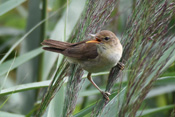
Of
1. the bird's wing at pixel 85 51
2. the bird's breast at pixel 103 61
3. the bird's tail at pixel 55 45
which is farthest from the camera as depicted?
the bird's wing at pixel 85 51

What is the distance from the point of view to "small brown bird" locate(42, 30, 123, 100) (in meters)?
2.12

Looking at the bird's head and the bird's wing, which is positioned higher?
the bird's head

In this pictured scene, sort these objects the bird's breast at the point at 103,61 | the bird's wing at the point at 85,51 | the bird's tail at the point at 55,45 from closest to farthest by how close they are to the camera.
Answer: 1. the bird's breast at the point at 103,61
2. the bird's tail at the point at 55,45
3. the bird's wing at the point at 85,51

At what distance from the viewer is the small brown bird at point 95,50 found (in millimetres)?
2119

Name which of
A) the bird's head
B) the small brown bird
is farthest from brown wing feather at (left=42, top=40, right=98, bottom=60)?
the bird's head

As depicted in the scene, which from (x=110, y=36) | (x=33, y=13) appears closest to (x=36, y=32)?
(x=33, y=13)

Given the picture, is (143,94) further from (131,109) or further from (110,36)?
(110,36)

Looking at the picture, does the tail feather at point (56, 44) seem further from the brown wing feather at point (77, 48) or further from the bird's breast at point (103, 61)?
the bird's breast at point (103, 61)

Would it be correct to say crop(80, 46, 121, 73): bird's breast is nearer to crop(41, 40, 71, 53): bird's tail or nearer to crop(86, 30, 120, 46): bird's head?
crop(86, 30, 120, 46): bird's head

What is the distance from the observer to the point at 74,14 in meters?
2.23

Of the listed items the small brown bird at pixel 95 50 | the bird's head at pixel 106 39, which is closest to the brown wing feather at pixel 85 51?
→ the small brown bird at pixel 95 50

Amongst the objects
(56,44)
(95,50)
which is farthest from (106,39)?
(56,44)

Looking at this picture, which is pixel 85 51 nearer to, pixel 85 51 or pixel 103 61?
pixel 85 51

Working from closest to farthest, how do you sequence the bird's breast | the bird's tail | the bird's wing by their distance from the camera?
the bird's breast
the bird's tail
the bird's wing
